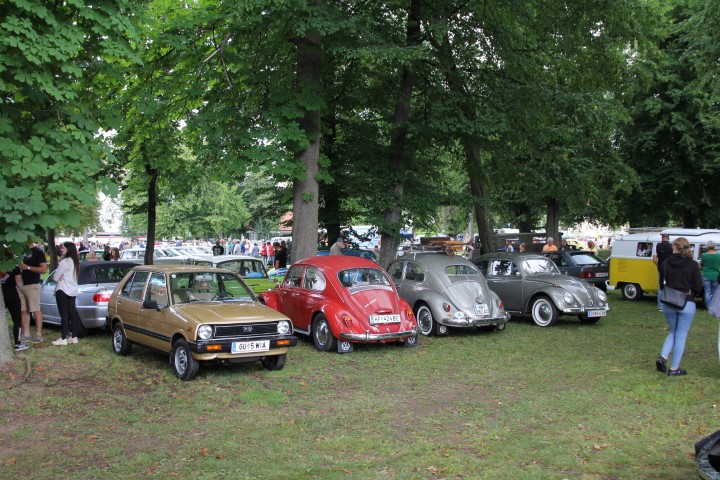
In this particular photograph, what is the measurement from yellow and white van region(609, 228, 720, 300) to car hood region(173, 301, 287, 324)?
46.8ft

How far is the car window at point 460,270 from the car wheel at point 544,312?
2036 millimetres

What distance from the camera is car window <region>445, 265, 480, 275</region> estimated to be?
→ 1372 cm

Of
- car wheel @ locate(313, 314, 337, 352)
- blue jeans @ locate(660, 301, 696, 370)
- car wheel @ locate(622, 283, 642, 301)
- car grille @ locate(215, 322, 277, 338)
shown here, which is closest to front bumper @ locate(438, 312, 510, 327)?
car wheel @ locate(313, 314, 337, 352)

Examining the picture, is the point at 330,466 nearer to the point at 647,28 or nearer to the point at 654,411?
the point at 654,411

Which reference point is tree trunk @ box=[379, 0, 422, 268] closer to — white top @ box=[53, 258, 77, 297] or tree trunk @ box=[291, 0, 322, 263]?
tree trunk @ box=[291, 0, 322, 263]

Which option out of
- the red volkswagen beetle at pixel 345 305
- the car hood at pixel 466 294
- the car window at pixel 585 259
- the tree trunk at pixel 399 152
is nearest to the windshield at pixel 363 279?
the red volkswagen beetle at pixel 345 305

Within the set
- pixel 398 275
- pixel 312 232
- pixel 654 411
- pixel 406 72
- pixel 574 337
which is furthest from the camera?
pixel 406 72

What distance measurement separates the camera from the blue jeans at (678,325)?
8.95 metres

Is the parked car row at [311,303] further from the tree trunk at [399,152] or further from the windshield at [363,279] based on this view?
the tree trunk at [399,152]

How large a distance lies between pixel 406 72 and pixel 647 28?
7198mm

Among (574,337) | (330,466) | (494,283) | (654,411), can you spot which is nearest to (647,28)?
(494,283)

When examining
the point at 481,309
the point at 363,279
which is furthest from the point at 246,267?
the point at 481,309

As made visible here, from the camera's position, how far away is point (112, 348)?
37.3ft

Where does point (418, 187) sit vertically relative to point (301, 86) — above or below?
below
